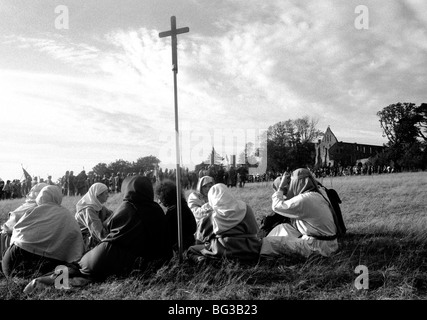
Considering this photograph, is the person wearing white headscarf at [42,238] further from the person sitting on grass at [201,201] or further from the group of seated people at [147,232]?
the person sitting on grass at [201,201]

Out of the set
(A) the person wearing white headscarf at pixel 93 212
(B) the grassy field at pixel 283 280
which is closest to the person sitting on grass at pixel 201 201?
(B) the grassy field at pixel 283 280

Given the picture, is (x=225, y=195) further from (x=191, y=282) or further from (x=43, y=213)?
(x=43, y=213)

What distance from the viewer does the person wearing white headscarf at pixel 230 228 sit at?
495 centimetres

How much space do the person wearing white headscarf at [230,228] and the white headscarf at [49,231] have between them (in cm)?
173

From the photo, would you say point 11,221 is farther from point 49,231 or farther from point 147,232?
point 147,232

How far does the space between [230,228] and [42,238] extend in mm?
2391

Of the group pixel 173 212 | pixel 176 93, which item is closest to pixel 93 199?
pixel 173 212

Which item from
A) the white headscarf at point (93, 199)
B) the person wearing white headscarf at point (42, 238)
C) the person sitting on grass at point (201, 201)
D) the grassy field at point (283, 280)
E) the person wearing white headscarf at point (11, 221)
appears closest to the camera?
the grassy field at point (283, 280)

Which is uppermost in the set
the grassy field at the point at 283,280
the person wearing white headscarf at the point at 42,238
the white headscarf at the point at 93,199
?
the white headscarf at the point at 93,199

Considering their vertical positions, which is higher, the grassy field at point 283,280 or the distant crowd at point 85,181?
the distant crowd at point 85,181

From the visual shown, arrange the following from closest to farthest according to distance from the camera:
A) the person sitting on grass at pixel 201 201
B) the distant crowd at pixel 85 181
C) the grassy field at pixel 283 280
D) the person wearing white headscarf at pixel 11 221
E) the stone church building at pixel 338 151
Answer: the grassy field at pixel 283 280 → the person wearing white headscarf at pixel 11 221 → the person sitting on grass at pixel 201 201 → the stone church building at pixel 338 151 → the distant crowd at pixel 85 181

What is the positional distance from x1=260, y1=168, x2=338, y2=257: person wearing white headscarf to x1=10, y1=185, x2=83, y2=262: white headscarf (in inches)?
101

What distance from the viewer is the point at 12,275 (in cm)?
483

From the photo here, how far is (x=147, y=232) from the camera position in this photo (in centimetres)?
452
